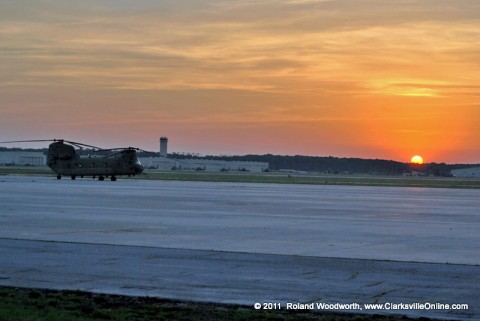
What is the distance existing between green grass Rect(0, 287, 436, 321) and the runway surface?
614 millimetres

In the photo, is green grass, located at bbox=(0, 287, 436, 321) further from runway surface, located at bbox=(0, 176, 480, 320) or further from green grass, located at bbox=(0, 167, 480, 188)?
green grass, located at bbox=(0, 167, 480, 188)

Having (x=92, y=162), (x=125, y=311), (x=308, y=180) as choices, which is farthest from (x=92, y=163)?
(x=125, y=311)

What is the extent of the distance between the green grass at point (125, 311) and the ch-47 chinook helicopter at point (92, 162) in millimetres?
65975

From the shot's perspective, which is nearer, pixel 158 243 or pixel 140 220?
pixel 158 243

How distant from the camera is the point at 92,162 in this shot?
7956 centimetres

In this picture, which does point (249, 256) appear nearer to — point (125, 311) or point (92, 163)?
point (125, 311)

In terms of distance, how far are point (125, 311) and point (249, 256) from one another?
21.8 ft

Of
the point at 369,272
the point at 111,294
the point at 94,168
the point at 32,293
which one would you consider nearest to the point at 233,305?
the point at 111,294

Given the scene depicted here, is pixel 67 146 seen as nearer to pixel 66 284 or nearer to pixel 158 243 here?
pixel 158 243

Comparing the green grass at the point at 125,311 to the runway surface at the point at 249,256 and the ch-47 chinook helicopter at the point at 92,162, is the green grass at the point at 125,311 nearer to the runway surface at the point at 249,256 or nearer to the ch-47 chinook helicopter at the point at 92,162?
the runway surface at the point at 249,256

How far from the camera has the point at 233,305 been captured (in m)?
12.2

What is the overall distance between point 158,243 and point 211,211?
1361 cm

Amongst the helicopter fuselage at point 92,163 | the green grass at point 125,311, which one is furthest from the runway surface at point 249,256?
the helicopter fuselage at point 92,163

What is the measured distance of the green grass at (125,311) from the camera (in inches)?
447
